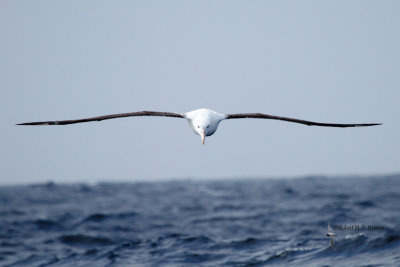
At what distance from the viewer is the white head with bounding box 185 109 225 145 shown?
35.8ft

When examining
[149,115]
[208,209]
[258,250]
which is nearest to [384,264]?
[258,250]

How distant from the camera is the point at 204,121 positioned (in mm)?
10945

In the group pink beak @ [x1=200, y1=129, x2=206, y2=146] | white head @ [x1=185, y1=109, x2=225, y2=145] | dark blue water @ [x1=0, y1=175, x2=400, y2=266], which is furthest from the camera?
dark blue water @ [x1=0, y1=175, x2=400, y2=266]

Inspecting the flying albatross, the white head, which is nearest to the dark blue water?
the flying albatross

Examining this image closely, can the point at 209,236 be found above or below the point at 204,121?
below

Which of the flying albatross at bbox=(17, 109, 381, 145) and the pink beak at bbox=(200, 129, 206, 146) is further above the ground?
the flying albatross at bbox=(17, 109, 381, 145)

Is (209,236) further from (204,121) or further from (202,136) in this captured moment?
(202,136)

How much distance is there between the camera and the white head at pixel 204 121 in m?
10.9

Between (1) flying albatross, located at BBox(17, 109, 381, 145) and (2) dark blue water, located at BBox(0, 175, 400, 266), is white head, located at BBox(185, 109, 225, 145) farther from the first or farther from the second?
(2) dark blue water, located at BBox(0, 175, 400, 266)

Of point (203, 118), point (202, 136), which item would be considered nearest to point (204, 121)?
point (203, 118)

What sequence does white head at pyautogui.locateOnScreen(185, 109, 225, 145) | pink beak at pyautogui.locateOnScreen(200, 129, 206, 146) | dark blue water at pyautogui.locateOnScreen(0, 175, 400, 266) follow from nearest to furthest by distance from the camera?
pink beak at pyautogui.locateOnScreen(200, 129, 206, 146) → white head at pyautogui.locateOnScreen(185, 109, 225, 145) → dark blue water at pyautogui.locateOnScreen(0, 175, 400, 266)

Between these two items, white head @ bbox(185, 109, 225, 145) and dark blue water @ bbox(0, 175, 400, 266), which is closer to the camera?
white head @ bbox(185, 109, 225, 145)

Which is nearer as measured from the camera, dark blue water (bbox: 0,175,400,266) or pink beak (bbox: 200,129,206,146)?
pink beak (bbox: 200,129,206,146)

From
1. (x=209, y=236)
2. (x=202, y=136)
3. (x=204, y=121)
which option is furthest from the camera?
(x=209, y=236)
